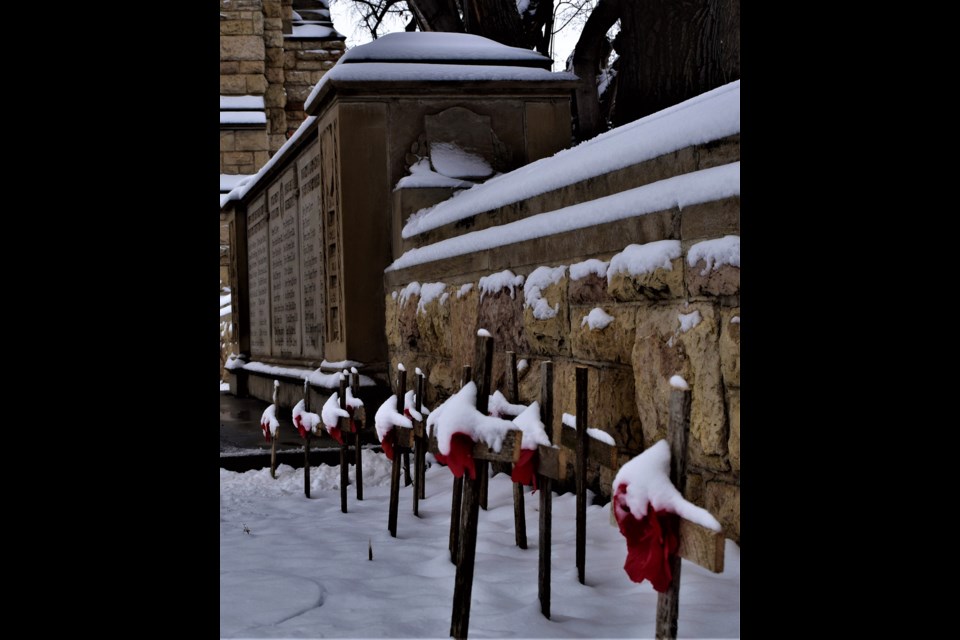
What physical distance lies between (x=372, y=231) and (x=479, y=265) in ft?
6.93

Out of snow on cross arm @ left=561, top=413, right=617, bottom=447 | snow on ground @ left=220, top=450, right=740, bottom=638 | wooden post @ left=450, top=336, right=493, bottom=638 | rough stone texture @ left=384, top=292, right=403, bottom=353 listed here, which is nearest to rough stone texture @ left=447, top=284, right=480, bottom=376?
snow on ground @ left=220, top=450, right=740, bottom=638

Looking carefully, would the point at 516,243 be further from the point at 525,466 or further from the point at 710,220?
the point at 525,466

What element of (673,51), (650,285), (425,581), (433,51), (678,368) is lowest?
(425,581)

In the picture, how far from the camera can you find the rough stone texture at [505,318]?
185 inches

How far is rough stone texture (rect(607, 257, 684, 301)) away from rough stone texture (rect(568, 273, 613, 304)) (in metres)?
0.09

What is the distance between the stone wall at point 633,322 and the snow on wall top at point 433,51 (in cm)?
245

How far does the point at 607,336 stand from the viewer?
377cm

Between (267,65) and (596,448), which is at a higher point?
(267,65)

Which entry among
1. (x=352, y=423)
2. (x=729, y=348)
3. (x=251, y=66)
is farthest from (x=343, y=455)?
(x=251, y=66)

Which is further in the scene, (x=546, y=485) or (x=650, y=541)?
(x=546, y=485)

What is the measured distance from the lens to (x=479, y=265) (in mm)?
5312

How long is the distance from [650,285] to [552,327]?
97 centimetres

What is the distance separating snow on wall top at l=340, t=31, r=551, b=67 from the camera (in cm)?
731
